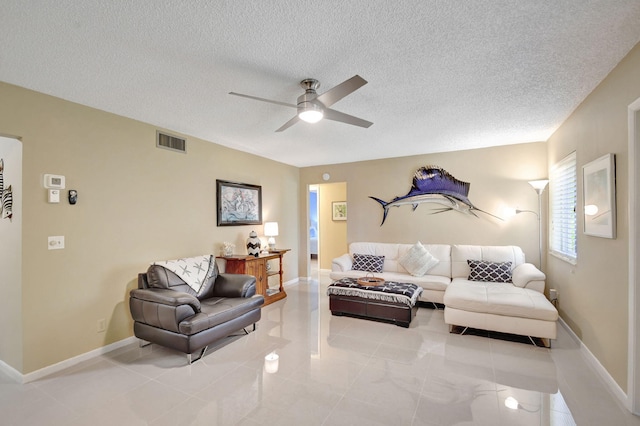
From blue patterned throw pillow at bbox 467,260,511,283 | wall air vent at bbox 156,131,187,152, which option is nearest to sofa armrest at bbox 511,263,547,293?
blue patterned throw pillow at bbox 467,260,511,283

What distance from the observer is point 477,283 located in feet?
13.7

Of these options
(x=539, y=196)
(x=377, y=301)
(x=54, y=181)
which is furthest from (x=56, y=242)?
(x=539, y=196)

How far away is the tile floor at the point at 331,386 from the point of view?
2098 mm

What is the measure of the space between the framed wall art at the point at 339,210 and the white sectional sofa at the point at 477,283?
1920 millimetres

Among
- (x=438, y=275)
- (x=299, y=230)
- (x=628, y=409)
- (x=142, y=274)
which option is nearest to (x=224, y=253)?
(x=142, y=274)

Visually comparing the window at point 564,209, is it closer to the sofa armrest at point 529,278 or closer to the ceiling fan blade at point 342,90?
the sofa armrest at point 529,278

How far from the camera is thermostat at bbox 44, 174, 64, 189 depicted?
9.00ft

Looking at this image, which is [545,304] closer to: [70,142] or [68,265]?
[68,265]

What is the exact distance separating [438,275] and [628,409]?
9.06ft

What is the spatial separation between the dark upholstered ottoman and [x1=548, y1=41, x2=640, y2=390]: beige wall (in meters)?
1.75

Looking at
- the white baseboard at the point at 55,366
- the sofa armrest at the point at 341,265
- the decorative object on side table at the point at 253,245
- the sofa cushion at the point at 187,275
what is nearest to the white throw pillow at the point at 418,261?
the sofa armrest at the point at 341,265

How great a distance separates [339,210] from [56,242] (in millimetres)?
5649

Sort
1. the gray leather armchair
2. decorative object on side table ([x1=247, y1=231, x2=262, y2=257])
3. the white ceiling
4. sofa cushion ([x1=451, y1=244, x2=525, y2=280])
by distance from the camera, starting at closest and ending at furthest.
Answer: the white ceiling < the gray leather armchair < sofa cushion ([x1=451, y1=244, x2=525, y2=280]) < decorative object on side table ([x1=247, y1=231, x2=262, y2=257])

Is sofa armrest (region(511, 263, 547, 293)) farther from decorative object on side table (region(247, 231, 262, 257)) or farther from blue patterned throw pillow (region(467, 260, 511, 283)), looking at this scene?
decorative object on side table (region(247, 231, 262, 257))
